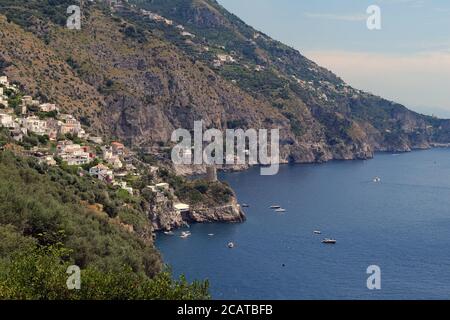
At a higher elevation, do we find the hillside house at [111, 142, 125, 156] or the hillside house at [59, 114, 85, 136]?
the hillside house at [59, 114, 85, 136]

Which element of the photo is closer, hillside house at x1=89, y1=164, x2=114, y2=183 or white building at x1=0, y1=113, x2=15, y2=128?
white building at x1=0, y1=113, x2=15, y2=128

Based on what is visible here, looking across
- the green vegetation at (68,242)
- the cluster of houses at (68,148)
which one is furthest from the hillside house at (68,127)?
the green vegetation at (68,242)

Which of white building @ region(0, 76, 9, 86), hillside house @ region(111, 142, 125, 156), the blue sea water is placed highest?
white building @ region(0, 76, 9, 86)

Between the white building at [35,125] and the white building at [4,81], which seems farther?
the white building at [4,81]

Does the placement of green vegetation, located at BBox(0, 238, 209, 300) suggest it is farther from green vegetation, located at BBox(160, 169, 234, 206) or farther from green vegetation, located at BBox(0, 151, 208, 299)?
green vegetation, located at BBox(160, 169, 234, 206)

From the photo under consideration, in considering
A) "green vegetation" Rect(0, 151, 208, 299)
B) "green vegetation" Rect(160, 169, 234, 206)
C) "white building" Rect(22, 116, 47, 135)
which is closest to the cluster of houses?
"white building" Rect(22, 116, 47, 135)

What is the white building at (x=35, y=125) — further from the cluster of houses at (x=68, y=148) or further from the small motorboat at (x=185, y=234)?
the small motorboat at (x=185, y=234)

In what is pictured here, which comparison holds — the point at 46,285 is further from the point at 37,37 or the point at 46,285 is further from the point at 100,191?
the point at 37,37

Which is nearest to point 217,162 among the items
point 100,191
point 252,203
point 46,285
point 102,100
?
point 102,100

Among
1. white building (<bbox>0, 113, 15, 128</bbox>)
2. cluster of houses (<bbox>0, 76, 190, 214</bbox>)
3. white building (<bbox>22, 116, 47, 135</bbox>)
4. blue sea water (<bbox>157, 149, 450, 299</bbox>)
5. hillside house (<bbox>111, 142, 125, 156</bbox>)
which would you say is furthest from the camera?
hillside house (<bbox>111, 142, 125, 156</bbox>)
